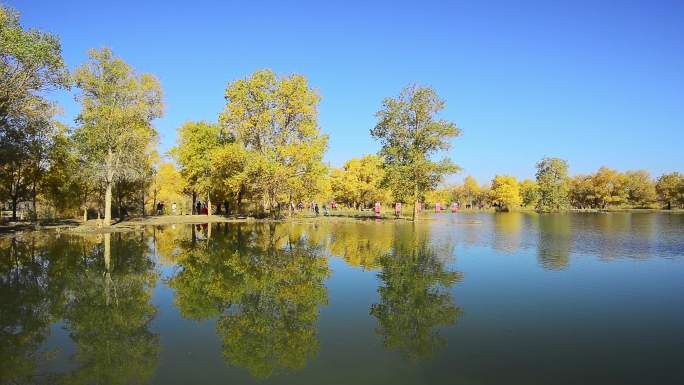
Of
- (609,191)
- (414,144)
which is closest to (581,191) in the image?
(609,191)

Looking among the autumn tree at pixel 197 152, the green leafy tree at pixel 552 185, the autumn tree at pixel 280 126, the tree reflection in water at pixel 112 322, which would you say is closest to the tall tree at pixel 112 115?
the autumn tree at pixel 280 126

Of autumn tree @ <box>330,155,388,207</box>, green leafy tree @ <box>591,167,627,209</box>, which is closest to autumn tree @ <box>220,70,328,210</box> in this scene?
autumn tree @ <box>330,155,388,207</box>

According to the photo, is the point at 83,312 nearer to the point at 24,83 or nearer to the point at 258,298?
the point at 258,298

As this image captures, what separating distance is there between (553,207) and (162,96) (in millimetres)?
100343

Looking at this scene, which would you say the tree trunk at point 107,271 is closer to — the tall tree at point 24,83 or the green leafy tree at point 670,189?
the tall tree at point 24,83

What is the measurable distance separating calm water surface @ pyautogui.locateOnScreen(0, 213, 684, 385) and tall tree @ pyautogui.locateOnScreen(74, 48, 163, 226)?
16599mm

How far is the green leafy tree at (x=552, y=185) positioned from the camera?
112 m

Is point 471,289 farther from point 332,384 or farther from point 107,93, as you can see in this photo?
point 107,93

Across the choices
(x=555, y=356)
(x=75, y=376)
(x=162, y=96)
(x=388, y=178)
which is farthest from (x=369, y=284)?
(x=388, y=178)

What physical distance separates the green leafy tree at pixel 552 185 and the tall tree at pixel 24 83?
10640 centimetres

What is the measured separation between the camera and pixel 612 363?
29.7 feet

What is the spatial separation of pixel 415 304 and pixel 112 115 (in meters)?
34.3

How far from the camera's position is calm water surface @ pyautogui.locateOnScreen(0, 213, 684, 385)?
8758 millimetres

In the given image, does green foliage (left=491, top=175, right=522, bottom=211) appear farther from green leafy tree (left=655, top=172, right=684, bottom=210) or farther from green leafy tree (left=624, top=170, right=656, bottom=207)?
green leafy tree (left=655, top=172, right=684, bottom=210)
